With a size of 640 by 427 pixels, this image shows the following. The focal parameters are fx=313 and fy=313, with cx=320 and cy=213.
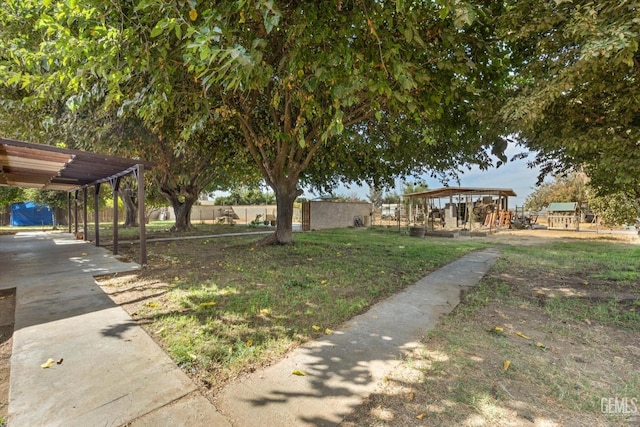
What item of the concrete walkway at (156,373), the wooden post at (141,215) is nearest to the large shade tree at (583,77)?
the concrete walkway at (156,373)

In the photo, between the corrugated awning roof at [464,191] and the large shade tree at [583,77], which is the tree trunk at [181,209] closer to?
the corrugated awning roof at [464,191]

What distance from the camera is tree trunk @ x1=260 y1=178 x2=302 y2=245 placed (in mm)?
9000

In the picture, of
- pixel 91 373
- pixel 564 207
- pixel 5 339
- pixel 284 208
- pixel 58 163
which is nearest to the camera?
pixel 91 373

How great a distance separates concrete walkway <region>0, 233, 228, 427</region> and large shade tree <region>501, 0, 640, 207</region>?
4.10 metres

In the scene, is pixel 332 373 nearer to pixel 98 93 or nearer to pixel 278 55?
pixel 98 93

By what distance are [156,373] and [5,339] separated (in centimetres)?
207

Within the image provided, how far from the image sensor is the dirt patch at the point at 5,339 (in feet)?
7.08

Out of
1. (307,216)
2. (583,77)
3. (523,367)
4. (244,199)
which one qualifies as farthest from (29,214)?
(583,77)

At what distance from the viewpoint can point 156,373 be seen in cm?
243

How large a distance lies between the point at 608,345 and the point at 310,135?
691 cm

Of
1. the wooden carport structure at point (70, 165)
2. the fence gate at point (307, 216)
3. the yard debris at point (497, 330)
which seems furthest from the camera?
the fence gate at point (307, 216)

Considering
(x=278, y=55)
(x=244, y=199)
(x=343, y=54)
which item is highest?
(x=278, y=55)

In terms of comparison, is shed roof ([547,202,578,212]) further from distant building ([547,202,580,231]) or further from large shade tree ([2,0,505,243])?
large shade tree ([2,0,505,243])

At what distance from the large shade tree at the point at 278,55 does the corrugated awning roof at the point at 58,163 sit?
3.37ft
